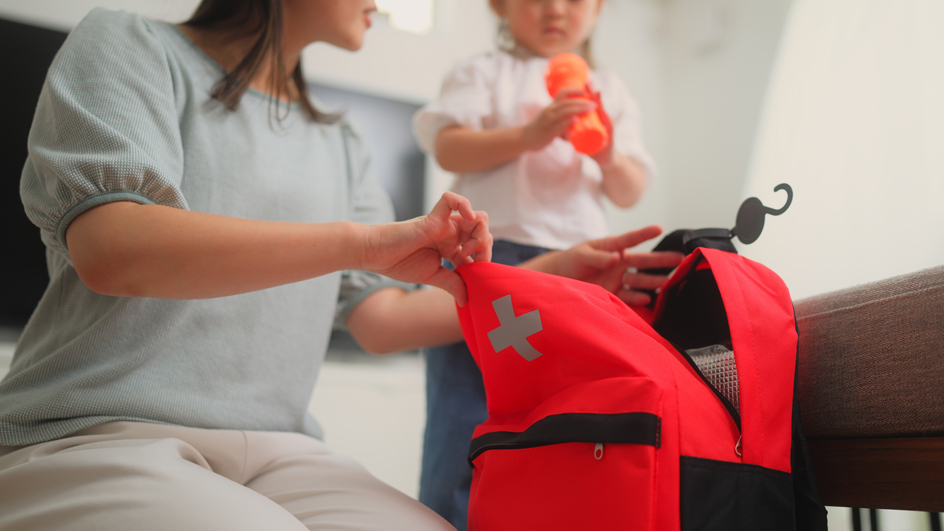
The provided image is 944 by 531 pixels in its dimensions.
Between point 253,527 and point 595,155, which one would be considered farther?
point 595,155

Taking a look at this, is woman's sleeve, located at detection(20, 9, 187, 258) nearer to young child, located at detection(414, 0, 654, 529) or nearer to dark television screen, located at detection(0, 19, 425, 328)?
young child, located at detection(414, 0, 654, 529)

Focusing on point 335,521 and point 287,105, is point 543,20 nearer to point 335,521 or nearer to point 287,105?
point 287,105

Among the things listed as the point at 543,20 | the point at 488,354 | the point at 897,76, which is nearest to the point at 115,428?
the point at 488,354

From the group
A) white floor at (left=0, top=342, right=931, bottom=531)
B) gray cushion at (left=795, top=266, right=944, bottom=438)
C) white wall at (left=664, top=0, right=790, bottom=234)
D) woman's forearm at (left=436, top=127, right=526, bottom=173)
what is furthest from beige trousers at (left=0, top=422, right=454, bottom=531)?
white wall at (left=664, top=0, right=790, bottom=234)

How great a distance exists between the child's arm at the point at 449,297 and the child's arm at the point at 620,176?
0.21 metres

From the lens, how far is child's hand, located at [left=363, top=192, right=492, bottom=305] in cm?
54

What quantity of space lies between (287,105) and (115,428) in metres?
0.50

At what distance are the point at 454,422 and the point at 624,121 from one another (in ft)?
1.91

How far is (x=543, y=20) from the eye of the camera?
3.32ft

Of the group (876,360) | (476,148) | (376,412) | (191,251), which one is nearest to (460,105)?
(476,148)

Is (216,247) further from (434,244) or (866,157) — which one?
(866,157)

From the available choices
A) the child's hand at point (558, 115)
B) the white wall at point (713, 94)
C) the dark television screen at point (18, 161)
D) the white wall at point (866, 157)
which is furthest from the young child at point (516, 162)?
the white wall at point (713, 94)

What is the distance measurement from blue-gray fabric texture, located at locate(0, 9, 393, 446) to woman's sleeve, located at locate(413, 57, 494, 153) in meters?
0.23

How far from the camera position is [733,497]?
0.44m
